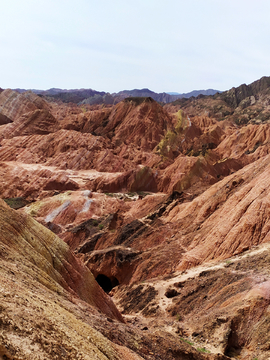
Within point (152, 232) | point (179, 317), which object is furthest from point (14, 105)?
point (179, 317)

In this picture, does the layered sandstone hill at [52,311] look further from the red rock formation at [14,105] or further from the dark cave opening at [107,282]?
the red rock formation at [14,105]

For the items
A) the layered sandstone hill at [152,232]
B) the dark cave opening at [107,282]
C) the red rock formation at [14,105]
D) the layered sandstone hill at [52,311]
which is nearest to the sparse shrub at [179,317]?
the layered sandstone hill at [152,232]

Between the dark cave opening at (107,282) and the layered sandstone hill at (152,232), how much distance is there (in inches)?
4.6

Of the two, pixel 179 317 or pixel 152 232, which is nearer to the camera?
pixel 179 317

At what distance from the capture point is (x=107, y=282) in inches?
1034

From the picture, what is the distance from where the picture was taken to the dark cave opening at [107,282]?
25548 millimetres

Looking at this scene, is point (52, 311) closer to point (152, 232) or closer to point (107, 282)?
point (107, 282)

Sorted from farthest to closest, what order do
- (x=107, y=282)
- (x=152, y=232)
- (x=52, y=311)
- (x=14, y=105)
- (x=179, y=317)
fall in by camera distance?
(x=14, y=105)
(x=152, y=232)
(x=107, y=282)
(x=179, y=317)
(x=52, y=311)

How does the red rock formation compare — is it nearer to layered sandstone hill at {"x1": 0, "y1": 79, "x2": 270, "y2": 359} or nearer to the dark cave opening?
layered sandstone hill at {"x1": 0, "y1": 79, "x2": 270, "y2": 359}

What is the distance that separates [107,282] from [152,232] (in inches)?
226

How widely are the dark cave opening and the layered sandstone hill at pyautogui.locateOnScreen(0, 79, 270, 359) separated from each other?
0.38ft

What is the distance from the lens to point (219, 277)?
1703 cm

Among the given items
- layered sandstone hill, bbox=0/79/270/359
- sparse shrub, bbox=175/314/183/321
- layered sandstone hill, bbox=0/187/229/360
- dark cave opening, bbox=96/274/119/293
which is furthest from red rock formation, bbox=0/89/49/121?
sparse shrub, bbox=175/314/183/321

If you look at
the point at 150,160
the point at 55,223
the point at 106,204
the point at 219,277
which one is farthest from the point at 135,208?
the point at 150,160
